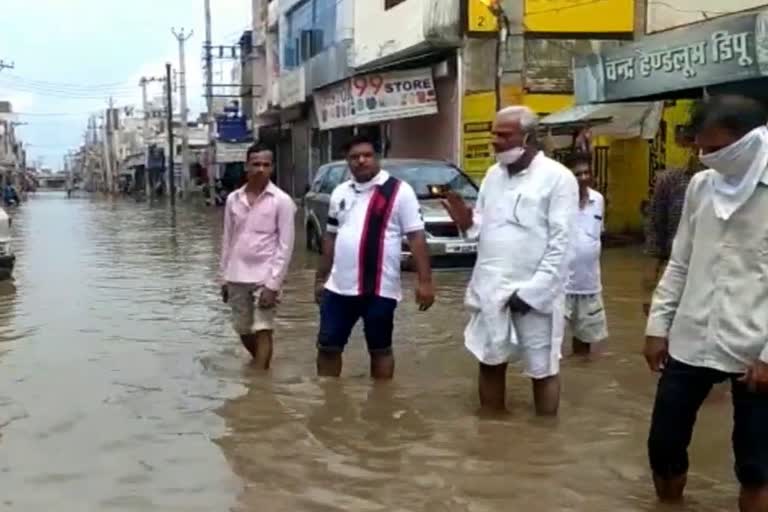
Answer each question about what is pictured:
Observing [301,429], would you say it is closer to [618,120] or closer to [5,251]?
[5,251]

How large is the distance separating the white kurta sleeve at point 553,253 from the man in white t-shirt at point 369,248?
1003mm

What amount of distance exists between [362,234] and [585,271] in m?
2.24

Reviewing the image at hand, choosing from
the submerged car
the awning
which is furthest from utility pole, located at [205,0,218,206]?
the awning

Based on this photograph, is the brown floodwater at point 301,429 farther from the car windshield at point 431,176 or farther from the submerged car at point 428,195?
the car windshield at point 431,176

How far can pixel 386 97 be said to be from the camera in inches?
1134

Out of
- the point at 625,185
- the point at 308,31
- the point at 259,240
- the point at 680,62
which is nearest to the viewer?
the point at 259,240

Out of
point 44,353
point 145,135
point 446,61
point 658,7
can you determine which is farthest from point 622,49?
point 145,135

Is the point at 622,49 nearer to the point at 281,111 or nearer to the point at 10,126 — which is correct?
the point at 281,111

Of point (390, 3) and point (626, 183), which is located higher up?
point (390, 3)

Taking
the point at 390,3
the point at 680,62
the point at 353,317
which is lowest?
the point at 353,317

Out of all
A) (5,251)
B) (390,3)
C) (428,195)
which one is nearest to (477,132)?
(390,3)

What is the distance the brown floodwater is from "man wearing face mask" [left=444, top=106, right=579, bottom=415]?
1.63ft

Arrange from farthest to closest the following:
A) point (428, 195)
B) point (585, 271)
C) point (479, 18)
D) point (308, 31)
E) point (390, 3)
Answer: point (308, 31) < point (390, 3) < point (479, 18) < point (428, 195) < point (585, 271)

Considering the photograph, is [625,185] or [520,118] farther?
[625,185]
